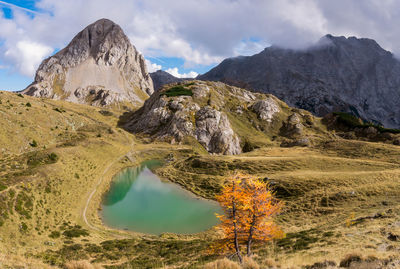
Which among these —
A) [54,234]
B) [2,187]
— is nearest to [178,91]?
[2,187]

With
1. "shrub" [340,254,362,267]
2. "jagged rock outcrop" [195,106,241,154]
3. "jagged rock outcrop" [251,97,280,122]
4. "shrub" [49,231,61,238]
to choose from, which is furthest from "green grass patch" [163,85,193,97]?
"shrub" [340,254,362,267]

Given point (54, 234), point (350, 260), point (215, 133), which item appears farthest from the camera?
point (215, 133)

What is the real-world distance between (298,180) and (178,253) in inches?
1405

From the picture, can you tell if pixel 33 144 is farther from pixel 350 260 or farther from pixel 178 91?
pixel 178 91

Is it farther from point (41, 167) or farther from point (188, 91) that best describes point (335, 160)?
point (188, 91)

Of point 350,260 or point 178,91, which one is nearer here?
point 350,260

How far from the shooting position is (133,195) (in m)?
53.3

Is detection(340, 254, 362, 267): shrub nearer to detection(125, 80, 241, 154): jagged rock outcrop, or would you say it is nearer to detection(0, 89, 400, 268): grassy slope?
detection(0, 89, 400, 268): grassy slope

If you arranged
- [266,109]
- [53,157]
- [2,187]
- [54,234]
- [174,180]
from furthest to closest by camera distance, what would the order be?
1. [266,109]
2. [174,180]
3. [53,157]
4. [2,187]
5. [54,234]

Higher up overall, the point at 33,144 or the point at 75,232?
the point at 33,144

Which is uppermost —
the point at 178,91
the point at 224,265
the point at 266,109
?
the point at 178,91

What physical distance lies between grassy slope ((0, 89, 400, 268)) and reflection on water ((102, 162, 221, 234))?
2.82 m

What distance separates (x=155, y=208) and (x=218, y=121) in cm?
7882

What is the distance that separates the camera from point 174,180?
66.1 meters
